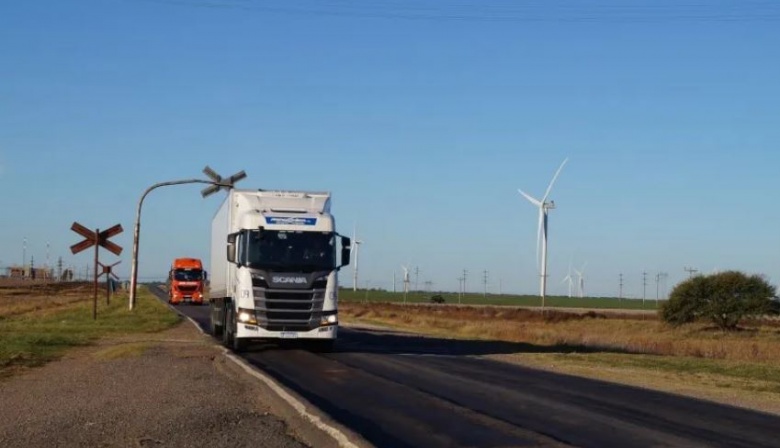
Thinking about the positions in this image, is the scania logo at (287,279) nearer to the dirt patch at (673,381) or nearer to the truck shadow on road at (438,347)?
the truck shadow on road at (438,347)

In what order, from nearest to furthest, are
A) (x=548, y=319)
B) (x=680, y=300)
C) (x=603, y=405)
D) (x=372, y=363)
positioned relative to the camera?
(x=603, y=405)
(x=372, y=363)
(x=680, y=300)
(x=548, y=319)

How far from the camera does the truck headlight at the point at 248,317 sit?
2602 centimetres

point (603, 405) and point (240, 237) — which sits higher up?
point (240, 237)

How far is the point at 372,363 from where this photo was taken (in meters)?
24.7

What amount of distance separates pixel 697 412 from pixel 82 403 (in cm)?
935

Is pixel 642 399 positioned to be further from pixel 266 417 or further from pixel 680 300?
pixel 680 300

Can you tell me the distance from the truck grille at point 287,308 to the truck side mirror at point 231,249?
144 centimetres

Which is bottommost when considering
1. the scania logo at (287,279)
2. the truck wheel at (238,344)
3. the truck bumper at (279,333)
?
the truck wheel at (238,344)

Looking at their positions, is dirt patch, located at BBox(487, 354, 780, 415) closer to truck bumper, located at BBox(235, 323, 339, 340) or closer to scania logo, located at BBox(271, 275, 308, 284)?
truck bumper, located at BBox(235, 323, 339, 340)

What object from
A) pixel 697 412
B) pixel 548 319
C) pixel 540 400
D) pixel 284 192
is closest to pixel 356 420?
pixel 540 400

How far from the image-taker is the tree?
65.2 meters

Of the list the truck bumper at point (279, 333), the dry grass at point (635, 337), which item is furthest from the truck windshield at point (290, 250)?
the dry grass at point (635, 337)

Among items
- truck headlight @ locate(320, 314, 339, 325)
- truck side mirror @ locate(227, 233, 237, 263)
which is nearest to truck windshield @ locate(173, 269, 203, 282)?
truck side mirror @ locate(227, 233, 237, 263)

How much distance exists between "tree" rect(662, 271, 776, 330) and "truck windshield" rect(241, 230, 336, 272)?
148 ft
